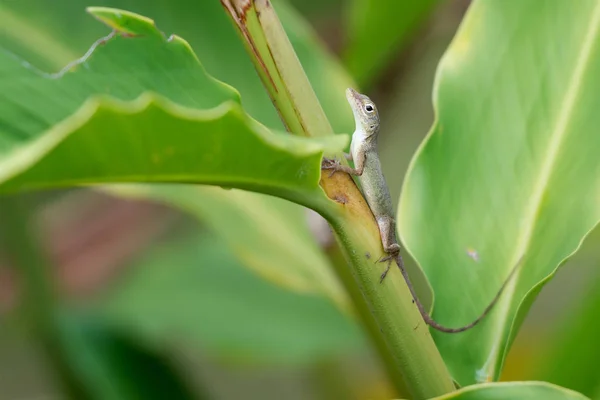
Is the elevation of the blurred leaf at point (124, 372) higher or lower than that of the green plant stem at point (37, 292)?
lower

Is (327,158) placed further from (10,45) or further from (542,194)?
(10,45)

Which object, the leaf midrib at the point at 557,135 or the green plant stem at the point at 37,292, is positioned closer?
the leaf midrib at the point at 557,135

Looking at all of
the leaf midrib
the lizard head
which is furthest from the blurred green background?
the leaf midrib

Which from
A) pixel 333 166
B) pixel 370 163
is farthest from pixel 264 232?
pixel 333 166

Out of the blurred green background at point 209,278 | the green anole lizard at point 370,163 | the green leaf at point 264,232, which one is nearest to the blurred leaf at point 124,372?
the blurred green background at point 209,278

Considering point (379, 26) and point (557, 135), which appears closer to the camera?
point (557, 135)

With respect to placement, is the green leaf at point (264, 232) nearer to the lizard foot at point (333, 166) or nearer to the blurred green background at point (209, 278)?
the blurred green background at point (209, 278)

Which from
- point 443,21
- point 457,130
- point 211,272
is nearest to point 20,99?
point 457,130

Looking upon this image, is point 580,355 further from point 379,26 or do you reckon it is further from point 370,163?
point 379,26
